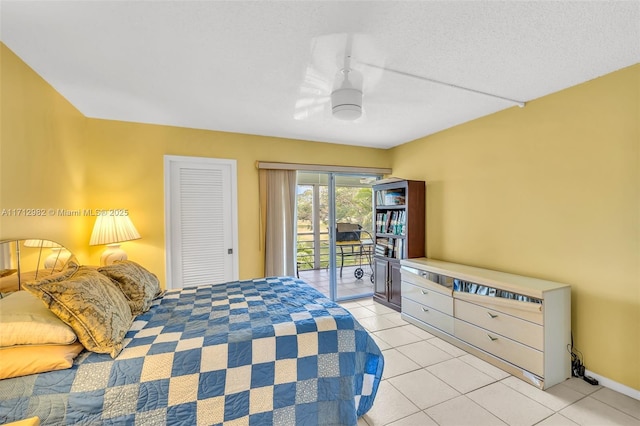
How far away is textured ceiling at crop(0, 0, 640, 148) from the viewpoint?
150 cm

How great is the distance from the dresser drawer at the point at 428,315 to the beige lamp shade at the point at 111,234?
10.9 feet

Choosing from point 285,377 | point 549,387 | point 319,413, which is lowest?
point 549,387

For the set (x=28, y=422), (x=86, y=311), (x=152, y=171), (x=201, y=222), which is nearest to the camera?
(x=28, y=422)

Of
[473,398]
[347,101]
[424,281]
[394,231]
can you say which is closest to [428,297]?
[424,281]

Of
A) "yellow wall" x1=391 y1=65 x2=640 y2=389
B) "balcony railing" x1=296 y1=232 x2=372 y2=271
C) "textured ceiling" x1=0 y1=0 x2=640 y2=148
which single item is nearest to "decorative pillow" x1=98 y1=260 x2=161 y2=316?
"textured ceiling" x1=0 y1=0 x2=640 y2=148

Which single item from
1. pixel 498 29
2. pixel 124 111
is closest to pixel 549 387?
pixel 498 29

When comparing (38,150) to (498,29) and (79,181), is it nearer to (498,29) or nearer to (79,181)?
(79,181)

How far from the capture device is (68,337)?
1393mm

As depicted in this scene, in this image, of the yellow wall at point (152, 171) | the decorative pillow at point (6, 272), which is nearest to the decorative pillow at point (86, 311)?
the decorative pillow at point (6, 272)

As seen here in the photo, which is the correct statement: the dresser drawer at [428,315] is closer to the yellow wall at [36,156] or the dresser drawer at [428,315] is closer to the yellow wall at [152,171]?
the yellow wall at [152,171]

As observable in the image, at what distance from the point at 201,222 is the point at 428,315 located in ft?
9.99

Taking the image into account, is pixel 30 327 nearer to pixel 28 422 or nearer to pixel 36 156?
pixel 28 422

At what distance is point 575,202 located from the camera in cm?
243

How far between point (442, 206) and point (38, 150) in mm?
4182
